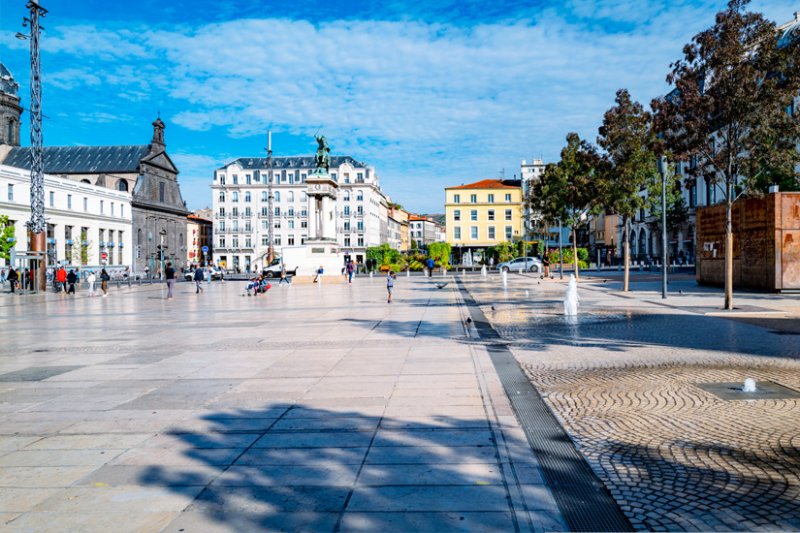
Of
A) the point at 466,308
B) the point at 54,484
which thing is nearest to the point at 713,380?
the point at 54,484

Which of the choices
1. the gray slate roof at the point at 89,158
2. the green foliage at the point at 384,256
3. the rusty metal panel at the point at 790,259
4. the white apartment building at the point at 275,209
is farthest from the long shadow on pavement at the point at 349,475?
the white apartment building at the point at 275,209

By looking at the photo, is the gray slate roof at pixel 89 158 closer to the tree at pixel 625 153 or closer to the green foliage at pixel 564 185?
the green foliage at pixel 564 185

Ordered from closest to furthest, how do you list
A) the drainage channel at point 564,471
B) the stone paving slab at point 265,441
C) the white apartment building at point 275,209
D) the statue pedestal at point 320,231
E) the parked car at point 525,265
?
the drainage channel at point 564,471
the stone paving slab at point 265,441
the statue pedestal at point 320,231
the parked car at point 525,265
the white apartment building at point 275,209

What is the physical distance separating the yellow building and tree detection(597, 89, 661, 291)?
63613mm

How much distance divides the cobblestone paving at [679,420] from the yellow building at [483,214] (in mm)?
77897

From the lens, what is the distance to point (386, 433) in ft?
18.2

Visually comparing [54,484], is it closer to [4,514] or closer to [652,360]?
[4,514]

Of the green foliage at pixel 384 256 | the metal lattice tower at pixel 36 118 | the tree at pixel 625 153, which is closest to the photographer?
the tree at pixel 625 153

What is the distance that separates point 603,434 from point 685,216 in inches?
2507

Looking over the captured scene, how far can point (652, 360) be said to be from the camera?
30.6 ft

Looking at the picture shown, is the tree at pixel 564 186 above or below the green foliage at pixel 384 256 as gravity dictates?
above

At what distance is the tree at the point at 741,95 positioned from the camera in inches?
638

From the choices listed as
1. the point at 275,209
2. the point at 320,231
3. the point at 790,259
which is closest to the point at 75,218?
the point at 275,209

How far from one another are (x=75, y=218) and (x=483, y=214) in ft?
183
